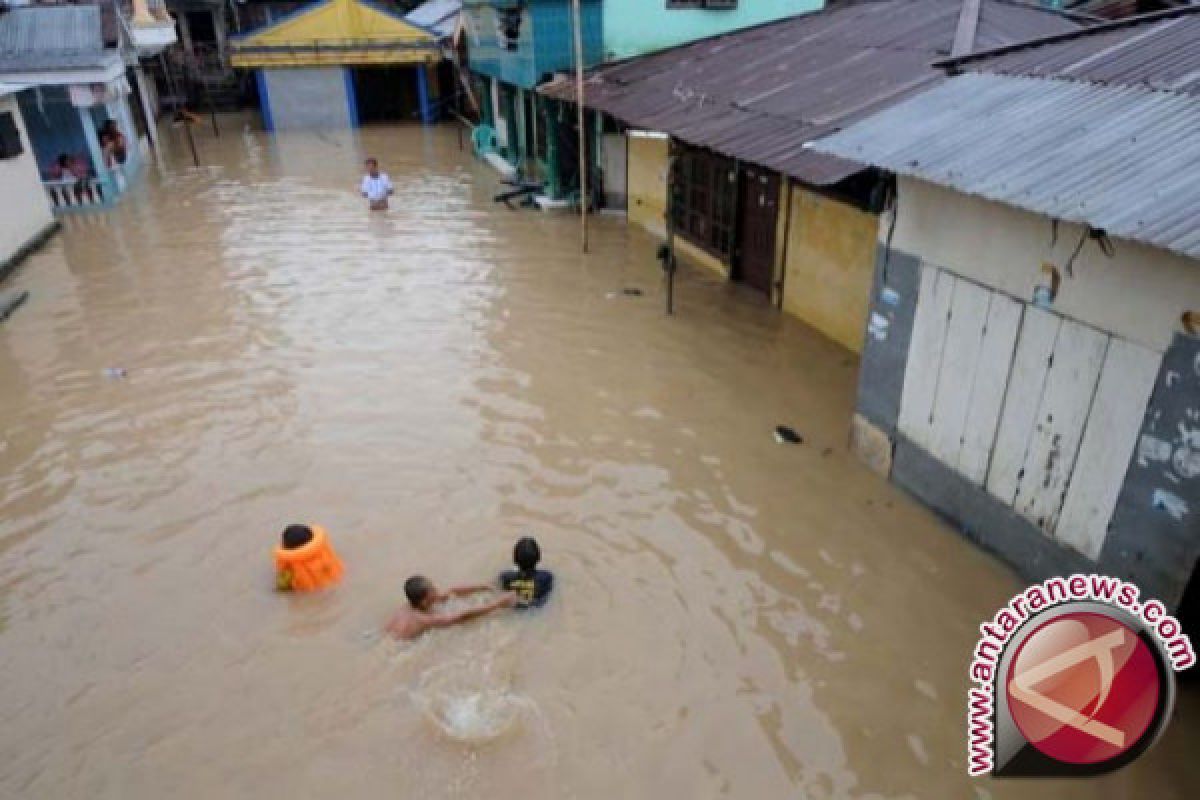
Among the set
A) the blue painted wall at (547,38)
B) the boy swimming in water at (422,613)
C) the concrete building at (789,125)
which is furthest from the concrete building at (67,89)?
the boy swimming in water at (422,613)

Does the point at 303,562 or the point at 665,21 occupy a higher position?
the point at 665,21

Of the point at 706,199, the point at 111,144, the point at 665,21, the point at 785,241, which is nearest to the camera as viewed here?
the point at 785,241

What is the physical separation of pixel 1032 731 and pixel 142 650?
237 inches

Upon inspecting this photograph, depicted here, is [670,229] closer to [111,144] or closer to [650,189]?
[650,189]

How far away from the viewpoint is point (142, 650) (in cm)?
622

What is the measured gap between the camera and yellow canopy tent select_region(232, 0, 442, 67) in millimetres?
28906

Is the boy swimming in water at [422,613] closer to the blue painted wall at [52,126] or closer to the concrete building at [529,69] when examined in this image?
the concrete building at [529,69]

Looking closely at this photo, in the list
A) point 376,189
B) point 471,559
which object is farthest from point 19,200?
point 471,559

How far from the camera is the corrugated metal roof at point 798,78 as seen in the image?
9258mm

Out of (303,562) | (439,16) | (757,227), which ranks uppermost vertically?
(439,16)

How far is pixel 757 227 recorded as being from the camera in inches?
498

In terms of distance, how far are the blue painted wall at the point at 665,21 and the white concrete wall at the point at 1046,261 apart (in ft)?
36.8

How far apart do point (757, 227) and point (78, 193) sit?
15.5m

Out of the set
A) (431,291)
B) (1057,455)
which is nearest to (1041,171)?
(1057,455)
